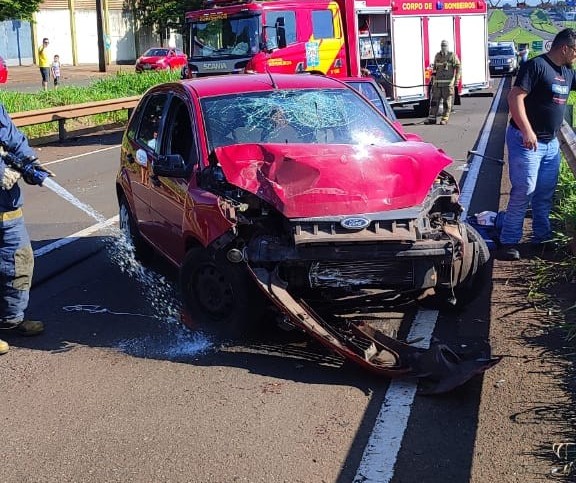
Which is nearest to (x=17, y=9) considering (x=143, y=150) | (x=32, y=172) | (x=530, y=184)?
(x=143, y=150)

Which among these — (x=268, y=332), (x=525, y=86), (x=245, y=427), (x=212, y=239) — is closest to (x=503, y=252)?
(x=525, y=86)

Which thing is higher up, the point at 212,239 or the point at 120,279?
the point at 212,239

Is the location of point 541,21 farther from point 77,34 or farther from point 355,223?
point 355,223

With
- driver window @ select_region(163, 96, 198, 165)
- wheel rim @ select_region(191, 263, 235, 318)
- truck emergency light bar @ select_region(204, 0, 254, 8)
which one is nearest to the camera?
wheel rim @ select_region(191, 263, 235, 318)

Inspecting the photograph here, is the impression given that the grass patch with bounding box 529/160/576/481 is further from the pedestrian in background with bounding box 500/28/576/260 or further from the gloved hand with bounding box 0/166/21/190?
the gloved hand with bounding box 0/166/21/190

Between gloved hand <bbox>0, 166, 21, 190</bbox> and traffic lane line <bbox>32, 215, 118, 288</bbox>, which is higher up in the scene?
gloved hand <bbox>0, 166, 21, 190</bbox>

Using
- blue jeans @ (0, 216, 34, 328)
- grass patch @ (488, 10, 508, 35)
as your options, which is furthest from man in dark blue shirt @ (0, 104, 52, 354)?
grass patch @ (488, 10, 508, 35)

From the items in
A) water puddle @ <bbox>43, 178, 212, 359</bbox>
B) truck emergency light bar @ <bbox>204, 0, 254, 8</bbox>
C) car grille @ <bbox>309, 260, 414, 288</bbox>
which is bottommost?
water puddle @ <bbox>43, 178, 212, 359</bbox>

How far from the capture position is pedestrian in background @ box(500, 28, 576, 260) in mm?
7129

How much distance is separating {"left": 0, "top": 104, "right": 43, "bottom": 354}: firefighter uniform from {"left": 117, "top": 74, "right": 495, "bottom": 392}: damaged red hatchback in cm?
98

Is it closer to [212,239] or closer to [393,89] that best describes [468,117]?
[393,89]

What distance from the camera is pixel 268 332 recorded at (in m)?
5.74

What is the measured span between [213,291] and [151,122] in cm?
221

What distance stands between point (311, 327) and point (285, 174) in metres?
1.01
